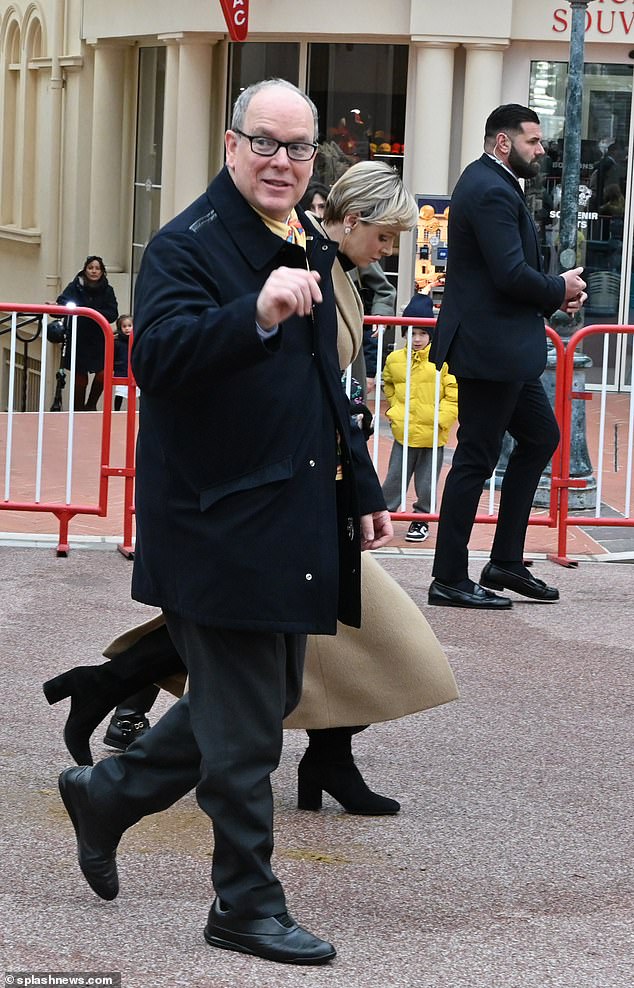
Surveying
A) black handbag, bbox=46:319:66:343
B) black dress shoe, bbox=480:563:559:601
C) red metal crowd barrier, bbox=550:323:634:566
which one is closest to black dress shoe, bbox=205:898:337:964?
black dress shoe, bbox=480:563:559:601

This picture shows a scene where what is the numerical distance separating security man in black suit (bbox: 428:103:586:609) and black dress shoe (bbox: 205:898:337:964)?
373cm

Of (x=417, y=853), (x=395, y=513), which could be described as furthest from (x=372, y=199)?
(x=395, y=513)

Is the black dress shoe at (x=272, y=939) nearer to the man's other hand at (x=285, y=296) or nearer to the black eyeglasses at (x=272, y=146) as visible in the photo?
the man's other hand at (x=285, y=296)

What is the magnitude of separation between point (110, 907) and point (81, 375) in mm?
8314

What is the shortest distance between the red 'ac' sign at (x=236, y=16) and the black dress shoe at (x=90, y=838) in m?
13.0

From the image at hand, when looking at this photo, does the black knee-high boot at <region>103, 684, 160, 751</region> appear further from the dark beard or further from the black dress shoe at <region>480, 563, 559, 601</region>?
the dark beard

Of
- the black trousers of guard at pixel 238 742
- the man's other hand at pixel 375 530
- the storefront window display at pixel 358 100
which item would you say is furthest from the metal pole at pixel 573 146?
the black trousers of guard at pixel 238 742

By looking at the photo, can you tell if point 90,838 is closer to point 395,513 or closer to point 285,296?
point 285,296

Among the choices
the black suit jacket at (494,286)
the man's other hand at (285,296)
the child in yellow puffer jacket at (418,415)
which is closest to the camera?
the man's other hand at (285,296)

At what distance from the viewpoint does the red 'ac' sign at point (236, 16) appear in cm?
1598

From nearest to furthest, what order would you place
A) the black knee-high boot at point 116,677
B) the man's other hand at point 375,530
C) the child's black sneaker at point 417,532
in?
the man's other hand at point 375,530
the black knee-high boot at point 116,677
the child's black sneaker at point 417,532

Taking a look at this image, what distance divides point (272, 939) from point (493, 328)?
12.8ft

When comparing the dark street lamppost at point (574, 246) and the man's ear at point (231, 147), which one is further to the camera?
the dark street lamppost at point (574, 246)

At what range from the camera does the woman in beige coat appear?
4.46 meters
